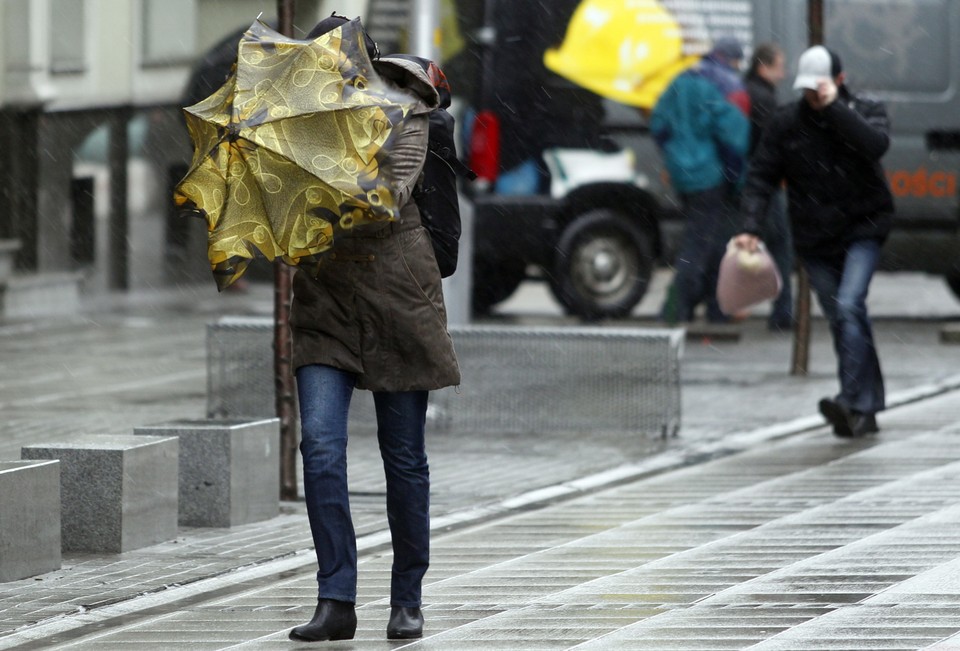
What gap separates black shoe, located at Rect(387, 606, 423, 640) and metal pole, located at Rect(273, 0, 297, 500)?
2509mm

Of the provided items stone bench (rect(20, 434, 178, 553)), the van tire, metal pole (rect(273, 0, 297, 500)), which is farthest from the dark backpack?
the van tire

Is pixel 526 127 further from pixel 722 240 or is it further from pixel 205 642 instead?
pixel 205 642

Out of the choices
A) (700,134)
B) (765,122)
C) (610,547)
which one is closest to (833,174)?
(610,547)

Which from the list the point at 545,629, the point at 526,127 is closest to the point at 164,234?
the point at 526,127

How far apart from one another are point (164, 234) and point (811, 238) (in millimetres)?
10069

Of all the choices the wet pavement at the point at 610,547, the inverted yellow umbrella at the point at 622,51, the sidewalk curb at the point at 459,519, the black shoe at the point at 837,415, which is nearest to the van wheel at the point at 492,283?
the inverted yellow umbrella at the point at 622,51

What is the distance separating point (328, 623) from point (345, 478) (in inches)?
15.2

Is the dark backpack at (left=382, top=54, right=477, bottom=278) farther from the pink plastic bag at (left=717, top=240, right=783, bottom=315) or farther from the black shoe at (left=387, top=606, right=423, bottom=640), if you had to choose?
the pink plastic bag at (left=717, top=240, right=783, bottom=315)

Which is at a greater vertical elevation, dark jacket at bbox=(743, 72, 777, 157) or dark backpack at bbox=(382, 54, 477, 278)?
dark jacket at bbox=(743, 72, 777, 157)

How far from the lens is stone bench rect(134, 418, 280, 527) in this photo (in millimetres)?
7570

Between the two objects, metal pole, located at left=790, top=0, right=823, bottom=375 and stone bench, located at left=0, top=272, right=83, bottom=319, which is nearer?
metal pole, located at left=790, top=0, right=823, bottom=375

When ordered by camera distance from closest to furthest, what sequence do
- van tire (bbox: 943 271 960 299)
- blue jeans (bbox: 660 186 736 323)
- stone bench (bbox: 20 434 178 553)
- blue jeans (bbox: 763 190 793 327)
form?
stone bench (bbox: 20 434 178 553) < blue jeans (bbox: 660 186 736 323) < blue jeans (bbox: 763 190 793 327) < van tire (bbox: 943 271 960 299)

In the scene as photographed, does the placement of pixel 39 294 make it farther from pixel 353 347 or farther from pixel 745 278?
pixel 353 347

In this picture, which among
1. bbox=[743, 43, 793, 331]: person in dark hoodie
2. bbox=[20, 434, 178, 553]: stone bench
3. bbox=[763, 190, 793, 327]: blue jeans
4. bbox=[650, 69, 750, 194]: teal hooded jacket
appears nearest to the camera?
bbox=[20, 434, 178, 553]: stone bench
